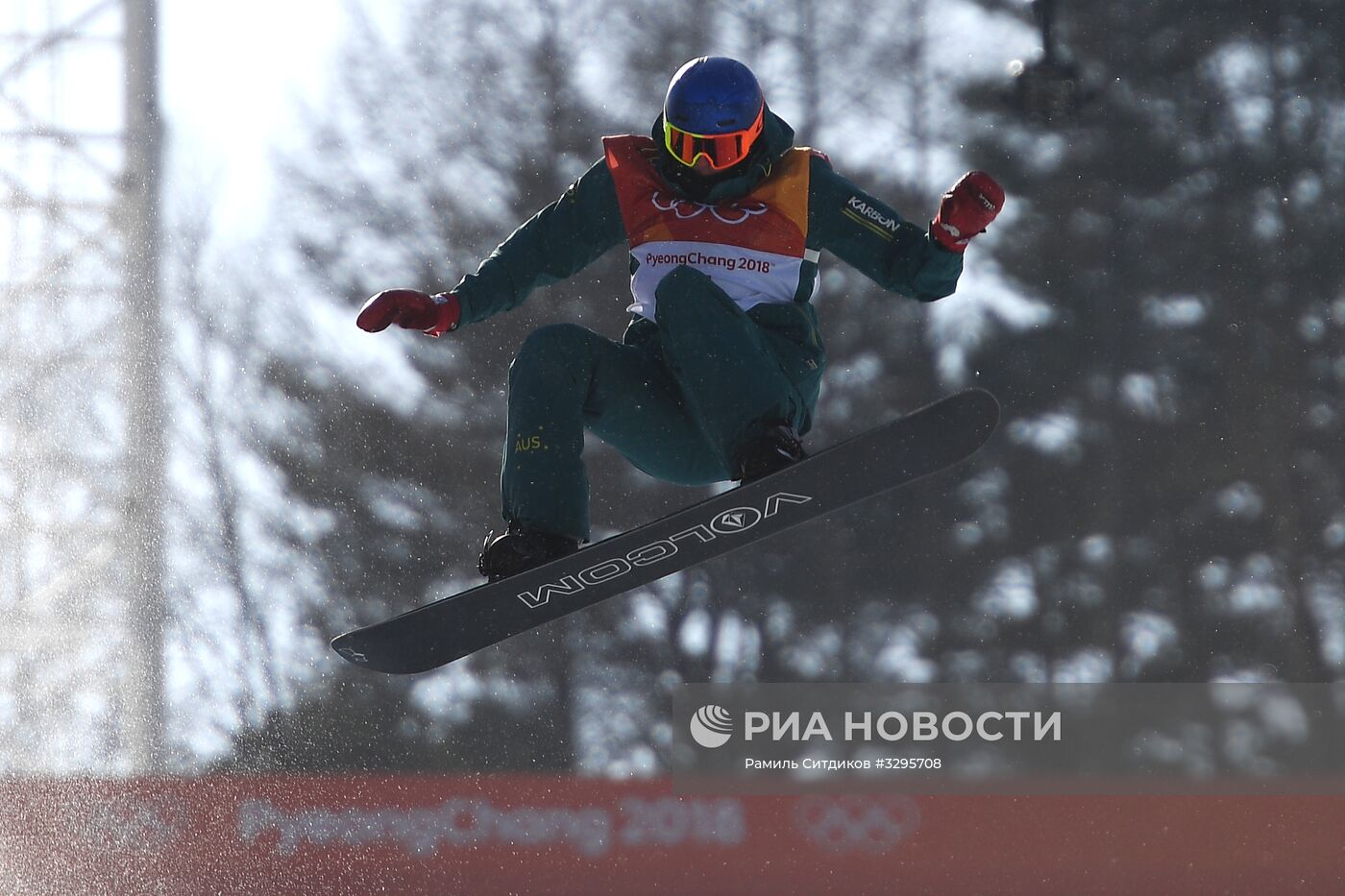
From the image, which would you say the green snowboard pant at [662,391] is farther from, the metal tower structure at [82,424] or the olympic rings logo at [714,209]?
the metal tower structure at [82,424]

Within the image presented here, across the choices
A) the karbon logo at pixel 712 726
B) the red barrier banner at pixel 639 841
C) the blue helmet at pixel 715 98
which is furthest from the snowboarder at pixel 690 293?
the karbon logo at pixel 712 726

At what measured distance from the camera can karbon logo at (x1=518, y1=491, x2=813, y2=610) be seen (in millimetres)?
2213

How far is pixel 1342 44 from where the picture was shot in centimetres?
488

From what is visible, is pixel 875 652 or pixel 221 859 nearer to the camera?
pixel 221 859

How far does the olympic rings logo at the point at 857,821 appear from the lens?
167 inches

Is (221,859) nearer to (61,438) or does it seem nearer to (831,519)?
(61,438)

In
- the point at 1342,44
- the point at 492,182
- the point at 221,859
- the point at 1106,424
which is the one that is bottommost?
the point at 221,859

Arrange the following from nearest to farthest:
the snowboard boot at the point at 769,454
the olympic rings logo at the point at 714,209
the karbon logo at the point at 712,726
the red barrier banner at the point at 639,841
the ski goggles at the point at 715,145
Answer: the snowboard boot at the point at 769,454 < the ski goggles at the point at 715,145 < the olympic rings logo at the point at 714,209 < the red barrier banner at the point at 639,841 < the karbon logo at the point at 712,726

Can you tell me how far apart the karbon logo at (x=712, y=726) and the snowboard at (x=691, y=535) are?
2.31 m

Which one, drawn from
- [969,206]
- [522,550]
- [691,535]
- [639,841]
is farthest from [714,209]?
[639,841]

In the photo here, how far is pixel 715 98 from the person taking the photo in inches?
88.3

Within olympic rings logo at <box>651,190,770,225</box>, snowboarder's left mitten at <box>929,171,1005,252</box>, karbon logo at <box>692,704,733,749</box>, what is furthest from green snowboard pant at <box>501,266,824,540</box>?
karbon logo at <box>692,704,733,749</box>

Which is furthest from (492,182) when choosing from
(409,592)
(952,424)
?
(952,424)

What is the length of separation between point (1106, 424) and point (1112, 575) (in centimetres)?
50
